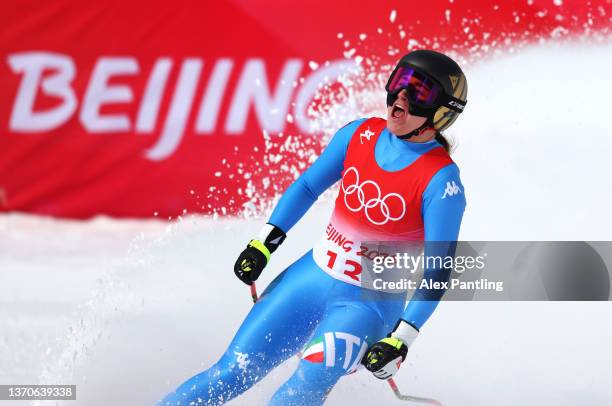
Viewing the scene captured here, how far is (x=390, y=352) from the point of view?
359 centimetres

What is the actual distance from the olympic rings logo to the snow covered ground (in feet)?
3.47

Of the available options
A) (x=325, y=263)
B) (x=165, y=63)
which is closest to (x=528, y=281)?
(x=325, y=263)

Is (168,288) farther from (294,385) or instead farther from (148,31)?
(294,385)

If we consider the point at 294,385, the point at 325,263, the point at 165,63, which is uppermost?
the point at 165,63

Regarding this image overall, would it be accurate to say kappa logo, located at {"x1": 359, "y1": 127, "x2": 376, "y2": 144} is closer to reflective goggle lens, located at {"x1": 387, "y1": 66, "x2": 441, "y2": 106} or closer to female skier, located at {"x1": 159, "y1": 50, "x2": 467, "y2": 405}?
female skier, located at {"x1": 159, "y1": 50, "x2": 467, "y2": 405}

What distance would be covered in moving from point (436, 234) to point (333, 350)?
548mm

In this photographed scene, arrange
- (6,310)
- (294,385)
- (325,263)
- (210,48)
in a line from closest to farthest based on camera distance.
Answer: (294,385) < (325,263) < (6,310) < (210,48)

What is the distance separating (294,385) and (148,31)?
367 centimetres

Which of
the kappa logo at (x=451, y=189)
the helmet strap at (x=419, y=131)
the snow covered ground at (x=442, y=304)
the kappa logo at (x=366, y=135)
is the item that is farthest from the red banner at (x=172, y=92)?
the kappa logo at (x=451, y=189)

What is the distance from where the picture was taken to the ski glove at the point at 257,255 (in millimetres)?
3947

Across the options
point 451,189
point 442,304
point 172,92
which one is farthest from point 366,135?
point 172,92

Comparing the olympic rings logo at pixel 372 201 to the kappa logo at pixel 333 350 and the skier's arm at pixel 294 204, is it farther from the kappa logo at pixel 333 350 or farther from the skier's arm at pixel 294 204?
the kappa logo at pixel 333 350

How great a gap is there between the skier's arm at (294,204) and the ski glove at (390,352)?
0.59m

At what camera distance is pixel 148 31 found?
6754 millimetres
